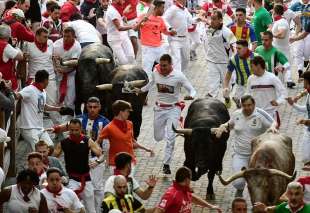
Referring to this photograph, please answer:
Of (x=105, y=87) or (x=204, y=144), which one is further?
(x=105, y=87)

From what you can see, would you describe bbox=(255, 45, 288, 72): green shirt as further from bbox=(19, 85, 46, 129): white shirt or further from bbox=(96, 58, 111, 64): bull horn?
bbox=(19, 85, 46, 129): white shirt

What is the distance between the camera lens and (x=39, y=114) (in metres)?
20.0

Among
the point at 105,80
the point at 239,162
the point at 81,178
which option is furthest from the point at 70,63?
the point at 81,178

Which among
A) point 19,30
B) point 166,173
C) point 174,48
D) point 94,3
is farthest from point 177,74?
point 94,3

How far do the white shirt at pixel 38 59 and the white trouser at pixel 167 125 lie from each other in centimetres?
247

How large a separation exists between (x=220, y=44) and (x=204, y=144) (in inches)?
209

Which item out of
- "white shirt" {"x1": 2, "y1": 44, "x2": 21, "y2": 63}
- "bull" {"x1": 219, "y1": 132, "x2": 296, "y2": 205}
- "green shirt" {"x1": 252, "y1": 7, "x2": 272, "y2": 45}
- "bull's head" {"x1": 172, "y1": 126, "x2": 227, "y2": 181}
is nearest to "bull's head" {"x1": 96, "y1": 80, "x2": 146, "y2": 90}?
"white shirt" {"x1": 2, "y1": 44, "x2": 21, "y2": 63}

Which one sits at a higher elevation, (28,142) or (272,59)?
(272,59)

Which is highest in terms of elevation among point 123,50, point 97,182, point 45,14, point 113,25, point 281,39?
point 45,14

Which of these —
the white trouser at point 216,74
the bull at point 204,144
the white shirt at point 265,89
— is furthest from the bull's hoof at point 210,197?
the white trouser at point 216,74

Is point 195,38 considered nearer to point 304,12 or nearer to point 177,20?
point 177,20

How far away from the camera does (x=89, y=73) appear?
22.3m

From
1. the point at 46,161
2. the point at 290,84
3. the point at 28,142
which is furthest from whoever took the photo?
the point at 290,84

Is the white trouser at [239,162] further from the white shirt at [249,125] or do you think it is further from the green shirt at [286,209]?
the green shirt at [286,209]
